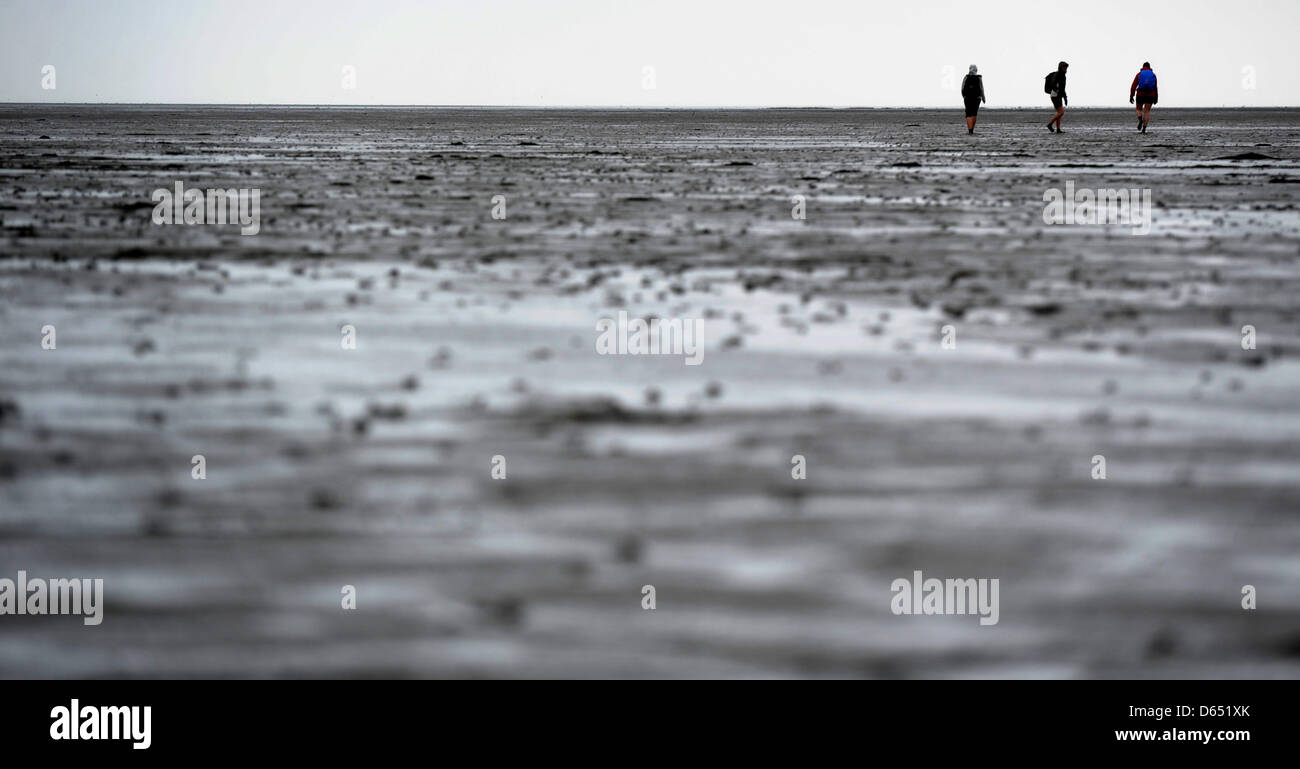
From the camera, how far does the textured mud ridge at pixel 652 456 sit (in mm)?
3738

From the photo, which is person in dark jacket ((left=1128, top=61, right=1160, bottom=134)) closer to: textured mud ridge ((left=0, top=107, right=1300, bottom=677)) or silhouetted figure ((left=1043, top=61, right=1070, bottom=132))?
silhouetted figure ((left=1043, top=61, right=1070, bottom=132))

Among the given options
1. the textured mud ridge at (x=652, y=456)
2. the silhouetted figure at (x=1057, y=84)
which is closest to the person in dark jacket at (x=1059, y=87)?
the silhouetted figure at (x=1057, y=84)

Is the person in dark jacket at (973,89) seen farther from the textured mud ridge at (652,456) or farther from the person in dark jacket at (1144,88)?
the textured mud ridge at (652,456)

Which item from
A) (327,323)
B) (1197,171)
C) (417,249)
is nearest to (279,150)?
(1197,171)

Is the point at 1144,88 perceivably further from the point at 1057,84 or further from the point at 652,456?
the point at 652,456

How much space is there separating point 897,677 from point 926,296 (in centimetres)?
550

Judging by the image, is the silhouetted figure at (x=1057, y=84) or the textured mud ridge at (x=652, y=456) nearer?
the textured mud ridge at (x=652, y=456)

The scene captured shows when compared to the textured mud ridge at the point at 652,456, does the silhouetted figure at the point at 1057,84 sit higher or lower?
higher

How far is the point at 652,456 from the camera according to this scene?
5293 millimetres
